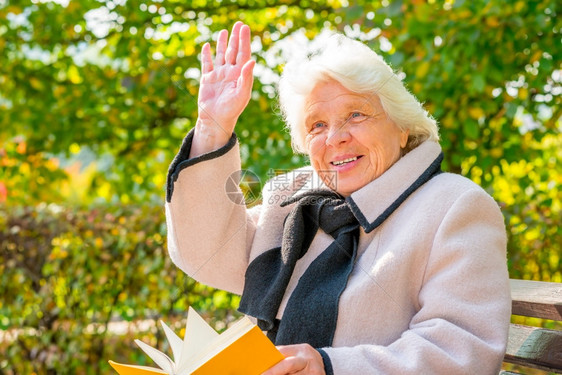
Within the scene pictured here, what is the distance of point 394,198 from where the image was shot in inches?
71.9

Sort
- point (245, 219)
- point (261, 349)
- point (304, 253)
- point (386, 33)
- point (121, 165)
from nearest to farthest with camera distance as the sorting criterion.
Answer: point (261, 349) → point (304, 253) → point (245, 219) → point (386, 33) → point (121, 165)

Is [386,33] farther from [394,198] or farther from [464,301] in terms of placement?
[464,301]

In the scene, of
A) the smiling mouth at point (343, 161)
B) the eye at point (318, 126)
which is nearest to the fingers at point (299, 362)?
the smiling mouth at point (343, 161)

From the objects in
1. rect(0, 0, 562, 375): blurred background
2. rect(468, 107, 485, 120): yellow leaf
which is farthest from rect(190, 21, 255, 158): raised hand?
rect(468, 107, 485, 120): yellow leaf

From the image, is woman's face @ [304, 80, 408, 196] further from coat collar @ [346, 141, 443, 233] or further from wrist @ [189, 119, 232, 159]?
wrist @ [189, 119, 232, 159]

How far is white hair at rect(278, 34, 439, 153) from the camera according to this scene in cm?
192

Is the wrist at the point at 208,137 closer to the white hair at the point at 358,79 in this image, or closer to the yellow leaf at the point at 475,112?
the white hair at the point at 358,79

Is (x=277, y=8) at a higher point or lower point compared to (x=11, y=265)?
higher

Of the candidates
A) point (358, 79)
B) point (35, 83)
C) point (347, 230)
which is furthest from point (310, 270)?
point (35, 83)

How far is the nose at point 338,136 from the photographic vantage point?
195 centimetres

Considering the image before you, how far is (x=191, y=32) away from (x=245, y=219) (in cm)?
273

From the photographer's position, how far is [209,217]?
2.02 m

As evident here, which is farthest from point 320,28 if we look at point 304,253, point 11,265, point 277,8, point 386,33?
point 304,253

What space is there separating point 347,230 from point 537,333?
0.55 metres
